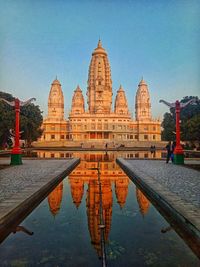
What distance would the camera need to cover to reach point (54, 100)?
271 feet

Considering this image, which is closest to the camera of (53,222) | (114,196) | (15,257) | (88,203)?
(15,257)

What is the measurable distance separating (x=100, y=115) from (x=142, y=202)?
66.0m

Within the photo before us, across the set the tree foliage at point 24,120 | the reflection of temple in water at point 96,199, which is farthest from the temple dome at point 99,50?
the reflection of temple in water at point 96,199

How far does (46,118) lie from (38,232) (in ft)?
255

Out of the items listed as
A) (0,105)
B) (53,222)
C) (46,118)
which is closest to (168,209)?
(53,222)

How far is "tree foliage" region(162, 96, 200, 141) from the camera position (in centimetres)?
3619

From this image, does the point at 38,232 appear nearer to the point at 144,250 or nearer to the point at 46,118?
the point at 144,250

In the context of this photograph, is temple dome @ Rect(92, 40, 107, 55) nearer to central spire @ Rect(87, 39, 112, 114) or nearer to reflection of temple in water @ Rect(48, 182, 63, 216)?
central spire @ Rect(87, 39, 112, 114)

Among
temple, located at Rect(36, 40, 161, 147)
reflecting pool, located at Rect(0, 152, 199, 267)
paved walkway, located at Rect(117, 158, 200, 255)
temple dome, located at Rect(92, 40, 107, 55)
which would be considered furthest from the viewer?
temple dome, located at Rect(92, 40, 107, 55)

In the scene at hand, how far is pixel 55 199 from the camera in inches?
323

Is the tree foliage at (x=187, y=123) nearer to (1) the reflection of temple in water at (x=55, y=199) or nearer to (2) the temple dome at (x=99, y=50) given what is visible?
(1) the reflection of temple in water at (x=55, y=199)

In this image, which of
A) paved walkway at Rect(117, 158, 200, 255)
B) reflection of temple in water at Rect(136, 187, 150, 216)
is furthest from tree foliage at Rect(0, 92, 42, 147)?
reflection of temple in water at Rect(136, 187, 150, 216)

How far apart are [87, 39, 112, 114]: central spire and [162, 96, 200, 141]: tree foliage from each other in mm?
29914

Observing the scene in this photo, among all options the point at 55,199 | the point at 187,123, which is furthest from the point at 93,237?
the point at 187,123
